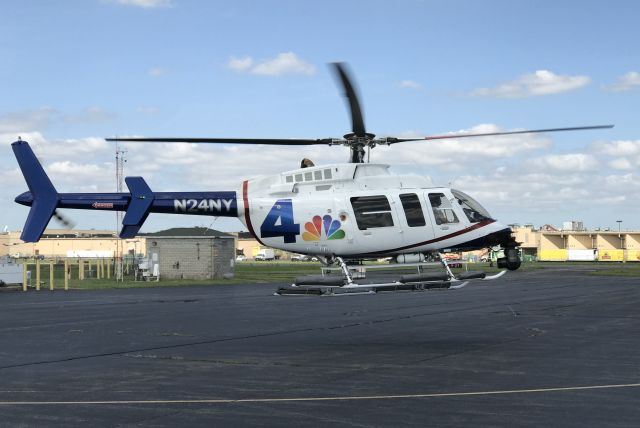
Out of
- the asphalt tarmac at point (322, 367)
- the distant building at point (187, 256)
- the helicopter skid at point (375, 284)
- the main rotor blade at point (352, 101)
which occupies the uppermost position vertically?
the main rotor blade at point (352, 101)

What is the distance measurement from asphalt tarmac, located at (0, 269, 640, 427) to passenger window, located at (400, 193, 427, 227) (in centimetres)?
398

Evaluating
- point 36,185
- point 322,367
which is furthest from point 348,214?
point 36,185

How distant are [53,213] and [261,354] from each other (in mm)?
8980

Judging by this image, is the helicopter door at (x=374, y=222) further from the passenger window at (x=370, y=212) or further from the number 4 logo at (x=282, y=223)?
the number 4 logo at (x=282, y=223)

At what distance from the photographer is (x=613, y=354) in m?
20.5

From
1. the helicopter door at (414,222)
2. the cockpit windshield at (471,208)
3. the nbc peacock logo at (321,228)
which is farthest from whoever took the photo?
the cockpit windshield at (471,208)

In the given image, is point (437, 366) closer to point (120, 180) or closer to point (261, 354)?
point (261, 354)

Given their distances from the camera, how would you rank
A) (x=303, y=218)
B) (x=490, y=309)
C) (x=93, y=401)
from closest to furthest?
(x=93, y=401), (x=303, y=218), (x=490, y=309)

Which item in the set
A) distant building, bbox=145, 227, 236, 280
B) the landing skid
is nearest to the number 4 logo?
the landing skid

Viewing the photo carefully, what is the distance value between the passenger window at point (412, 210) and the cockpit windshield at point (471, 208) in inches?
57.3

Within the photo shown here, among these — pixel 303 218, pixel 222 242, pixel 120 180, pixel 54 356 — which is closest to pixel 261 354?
pixel 303 218

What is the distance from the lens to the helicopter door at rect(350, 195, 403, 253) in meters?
22.9

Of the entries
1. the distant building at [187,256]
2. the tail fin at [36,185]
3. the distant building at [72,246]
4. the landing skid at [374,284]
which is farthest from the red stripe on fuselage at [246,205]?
the distant building at [72,246]

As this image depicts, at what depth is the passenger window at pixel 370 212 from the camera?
23.0 metres
